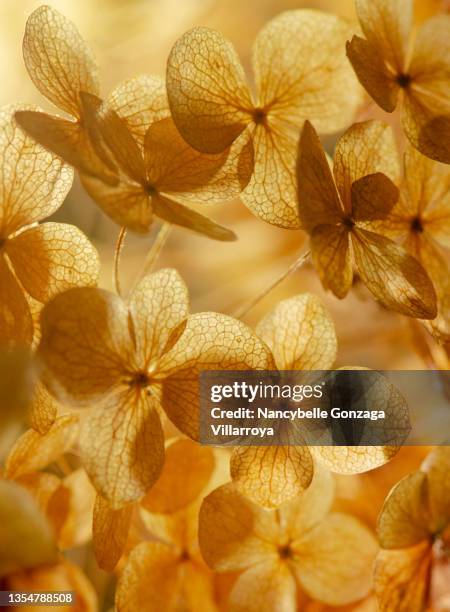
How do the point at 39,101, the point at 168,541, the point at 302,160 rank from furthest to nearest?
1. the point at 39,101
2. the point at 168,541
3. the point at 302,160

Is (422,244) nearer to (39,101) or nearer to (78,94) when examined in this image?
(78,94)

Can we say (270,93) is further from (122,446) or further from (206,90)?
(122,446)

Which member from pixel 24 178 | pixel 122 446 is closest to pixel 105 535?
pixel 122 446

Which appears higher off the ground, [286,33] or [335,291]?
[286,33]

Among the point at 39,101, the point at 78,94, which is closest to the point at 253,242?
the point at 39,101

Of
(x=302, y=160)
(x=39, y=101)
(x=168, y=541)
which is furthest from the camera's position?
(x=39, y=101)

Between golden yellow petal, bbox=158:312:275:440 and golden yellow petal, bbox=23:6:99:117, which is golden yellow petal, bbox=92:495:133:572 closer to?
golden yellow petal, bbox=158:312:275:440
